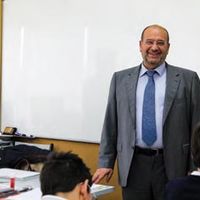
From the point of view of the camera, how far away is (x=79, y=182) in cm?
172

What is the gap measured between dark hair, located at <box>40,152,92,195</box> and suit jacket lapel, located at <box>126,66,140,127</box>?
946 mm

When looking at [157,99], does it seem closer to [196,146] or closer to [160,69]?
[160,69]

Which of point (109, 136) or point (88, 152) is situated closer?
point (109, 136)

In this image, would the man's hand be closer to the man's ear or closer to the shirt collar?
the shirt collar

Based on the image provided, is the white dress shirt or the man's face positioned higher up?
the man's face

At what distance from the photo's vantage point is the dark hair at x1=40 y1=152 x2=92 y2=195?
5.54ft

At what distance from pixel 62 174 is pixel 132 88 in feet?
3.69

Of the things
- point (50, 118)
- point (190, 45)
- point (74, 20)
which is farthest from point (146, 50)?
point (50, 118)

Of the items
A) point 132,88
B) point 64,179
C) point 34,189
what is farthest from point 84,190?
point 132,88

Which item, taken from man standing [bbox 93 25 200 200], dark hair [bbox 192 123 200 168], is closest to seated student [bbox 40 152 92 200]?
dark hair [bbox 192 123 200 168]

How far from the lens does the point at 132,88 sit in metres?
2.71

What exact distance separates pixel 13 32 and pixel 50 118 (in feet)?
3.41

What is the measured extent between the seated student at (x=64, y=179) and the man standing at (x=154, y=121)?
904 millimetres

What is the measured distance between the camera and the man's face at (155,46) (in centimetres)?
264
